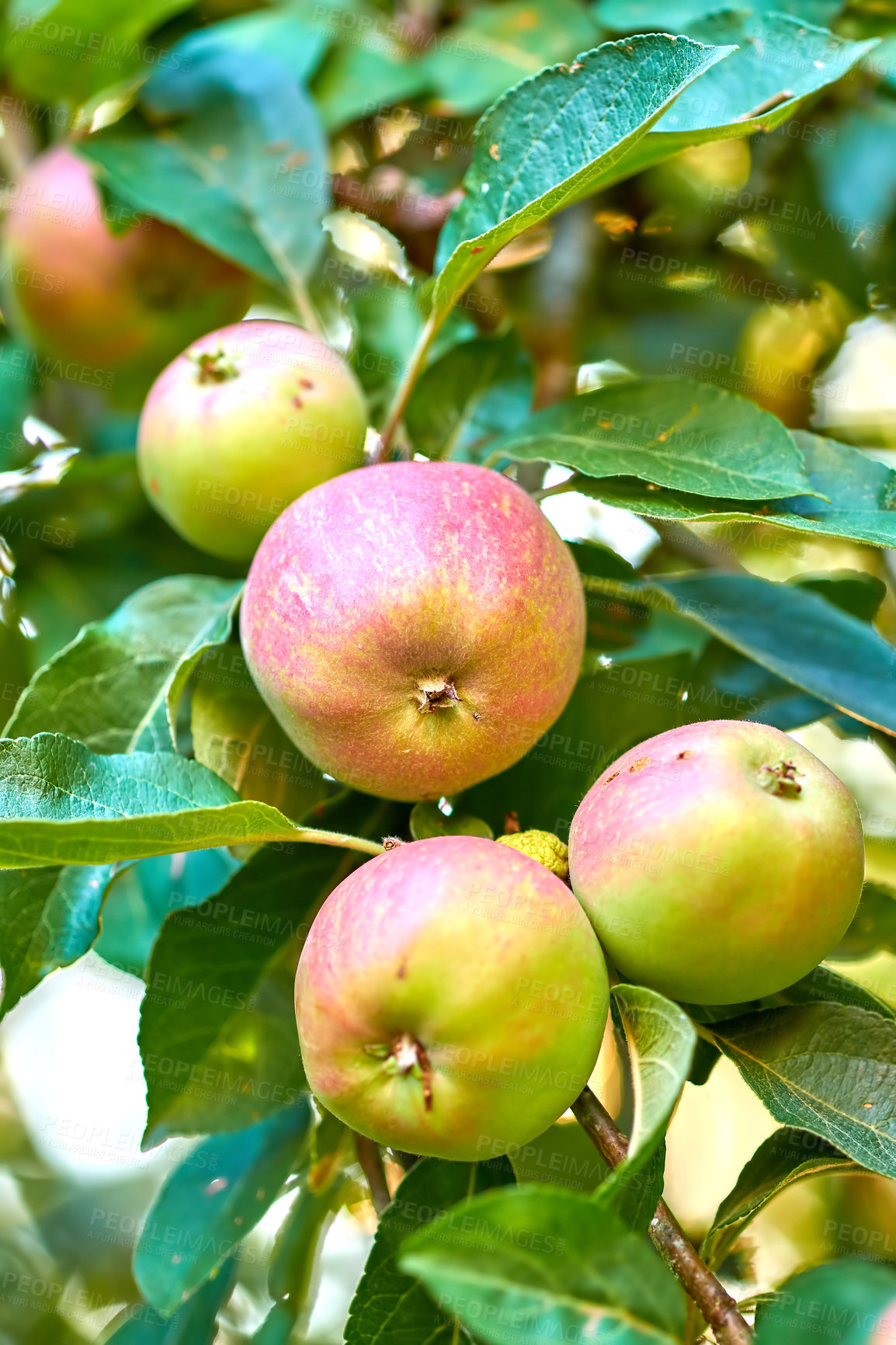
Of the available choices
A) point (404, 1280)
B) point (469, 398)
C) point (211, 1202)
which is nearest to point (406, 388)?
point (469, 398)

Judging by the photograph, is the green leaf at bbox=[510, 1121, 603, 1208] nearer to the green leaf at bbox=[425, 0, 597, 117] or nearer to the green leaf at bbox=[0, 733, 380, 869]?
the green leaf at bbox=[0, 733, 380, 869]

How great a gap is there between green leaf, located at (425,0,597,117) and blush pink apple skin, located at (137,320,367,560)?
0.68 metres

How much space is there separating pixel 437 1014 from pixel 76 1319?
1.87 m

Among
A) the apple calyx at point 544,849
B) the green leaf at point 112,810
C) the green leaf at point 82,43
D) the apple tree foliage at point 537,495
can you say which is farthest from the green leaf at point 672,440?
the green leaf at point 82,43

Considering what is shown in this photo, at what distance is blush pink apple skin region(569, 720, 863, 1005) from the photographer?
0.77 meters

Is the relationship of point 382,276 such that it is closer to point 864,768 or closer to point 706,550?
point 706,550

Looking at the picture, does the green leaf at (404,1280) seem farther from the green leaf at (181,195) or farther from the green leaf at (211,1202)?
the green leaf at (181,195)

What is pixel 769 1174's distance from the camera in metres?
0.98

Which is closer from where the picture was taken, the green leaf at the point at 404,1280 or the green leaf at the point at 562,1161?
the green leaf at the point at 404,1280

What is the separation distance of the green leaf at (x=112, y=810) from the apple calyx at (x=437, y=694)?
0.14m

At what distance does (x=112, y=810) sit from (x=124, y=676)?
11.8 inches

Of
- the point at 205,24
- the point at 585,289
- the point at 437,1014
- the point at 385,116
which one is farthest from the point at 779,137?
the point at 437,1014

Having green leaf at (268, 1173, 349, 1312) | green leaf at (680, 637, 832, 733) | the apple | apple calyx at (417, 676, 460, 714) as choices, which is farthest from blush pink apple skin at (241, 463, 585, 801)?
the apple

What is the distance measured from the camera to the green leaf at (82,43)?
1563 millimetres
